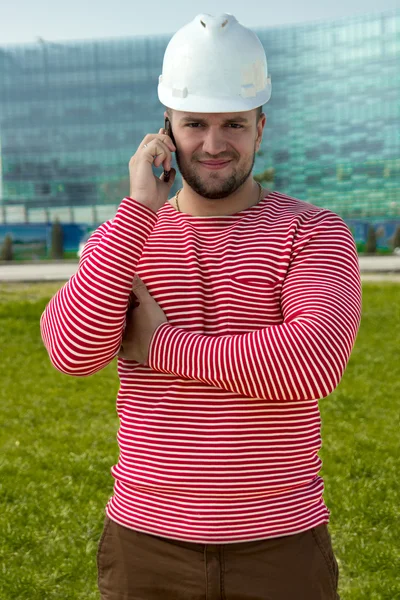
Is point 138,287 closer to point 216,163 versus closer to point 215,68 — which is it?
point 216,163

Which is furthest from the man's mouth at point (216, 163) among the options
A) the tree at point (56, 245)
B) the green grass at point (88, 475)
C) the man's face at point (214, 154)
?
the tree at point (56, 245)

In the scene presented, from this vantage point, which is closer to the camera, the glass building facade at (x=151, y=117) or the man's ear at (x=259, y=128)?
the man's ear at (x=259, y=128)

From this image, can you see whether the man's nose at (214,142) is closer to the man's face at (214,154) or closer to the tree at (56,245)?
the man's face at (214,154)

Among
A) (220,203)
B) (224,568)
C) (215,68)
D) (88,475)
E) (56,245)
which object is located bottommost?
(56,245)

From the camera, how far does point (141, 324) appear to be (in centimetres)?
224

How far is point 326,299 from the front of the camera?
2.14 meters

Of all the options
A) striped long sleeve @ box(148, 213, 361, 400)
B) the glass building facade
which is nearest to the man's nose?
striped long sleeve @ box(148, 213, 361, 400)

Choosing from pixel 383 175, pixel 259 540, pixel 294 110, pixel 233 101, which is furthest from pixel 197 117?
pixel 294 110

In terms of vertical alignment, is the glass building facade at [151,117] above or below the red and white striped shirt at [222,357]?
below

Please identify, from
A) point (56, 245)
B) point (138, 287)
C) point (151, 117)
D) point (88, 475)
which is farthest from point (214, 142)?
point (151, 117)

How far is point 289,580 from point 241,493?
0.84 ft

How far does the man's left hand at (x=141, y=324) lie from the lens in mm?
A: 2223

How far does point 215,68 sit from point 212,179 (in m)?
0.30

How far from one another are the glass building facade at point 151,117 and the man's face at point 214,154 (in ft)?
292
